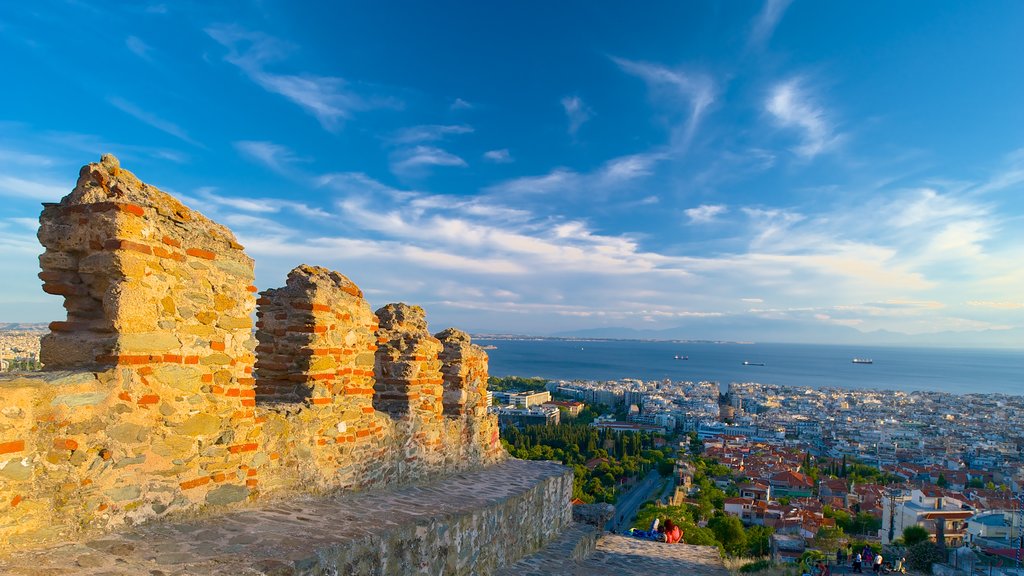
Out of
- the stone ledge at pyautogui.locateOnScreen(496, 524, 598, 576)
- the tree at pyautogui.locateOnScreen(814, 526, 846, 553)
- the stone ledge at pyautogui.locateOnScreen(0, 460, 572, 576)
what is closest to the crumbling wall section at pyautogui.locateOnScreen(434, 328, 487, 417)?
the stone ledge at pyautogui.locateOnScreen(0, 460, 572, 576)

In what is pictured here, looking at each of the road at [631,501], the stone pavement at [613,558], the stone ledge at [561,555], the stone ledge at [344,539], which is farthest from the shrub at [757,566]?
the road at [631,501]

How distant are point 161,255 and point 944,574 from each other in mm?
20429

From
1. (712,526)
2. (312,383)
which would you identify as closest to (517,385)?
(712,526)

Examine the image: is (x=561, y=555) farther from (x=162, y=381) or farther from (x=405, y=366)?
(x=162, y=381)

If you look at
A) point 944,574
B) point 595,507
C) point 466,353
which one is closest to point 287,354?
point 466,353

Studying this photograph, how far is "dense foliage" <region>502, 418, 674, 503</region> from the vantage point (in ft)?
125

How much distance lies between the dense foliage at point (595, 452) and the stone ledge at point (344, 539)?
94.9ft

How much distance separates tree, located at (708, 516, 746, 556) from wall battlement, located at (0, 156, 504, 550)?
23758mm

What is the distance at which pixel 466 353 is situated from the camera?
7.46 meters

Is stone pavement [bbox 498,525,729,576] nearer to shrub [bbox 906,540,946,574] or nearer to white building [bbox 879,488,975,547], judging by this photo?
shrub [bbox 906,540,946,574]

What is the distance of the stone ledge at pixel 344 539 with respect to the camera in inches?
110

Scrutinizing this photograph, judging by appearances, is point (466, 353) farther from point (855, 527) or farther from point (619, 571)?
point (855, 527)

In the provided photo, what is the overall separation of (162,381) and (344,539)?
4.70ft

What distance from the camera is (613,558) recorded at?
8305 mm
